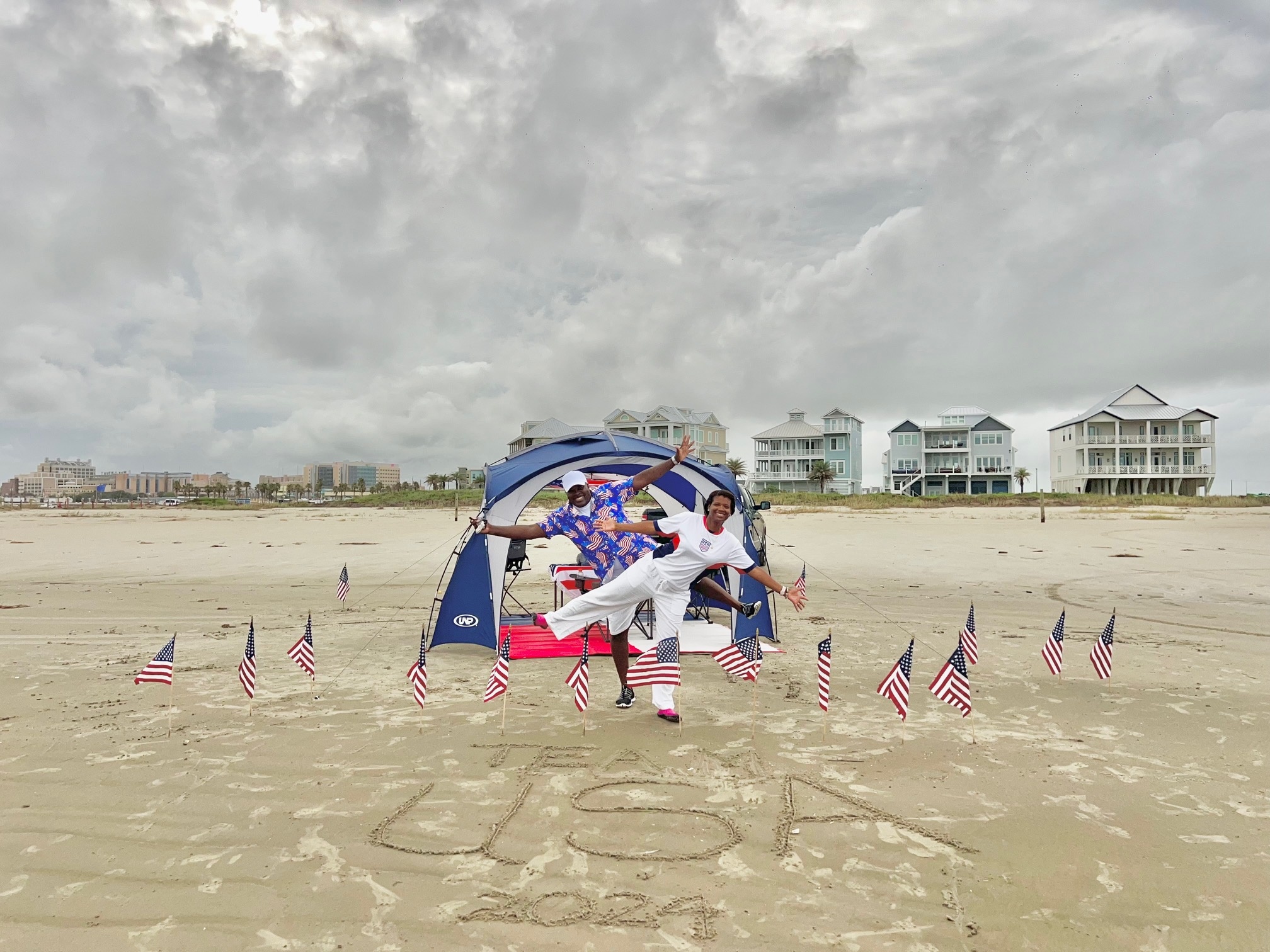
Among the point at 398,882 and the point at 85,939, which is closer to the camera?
the point at 85,939

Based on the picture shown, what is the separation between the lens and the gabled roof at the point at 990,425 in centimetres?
6312

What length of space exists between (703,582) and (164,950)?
481 centimetres

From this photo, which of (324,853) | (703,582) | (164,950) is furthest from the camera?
(703,582)

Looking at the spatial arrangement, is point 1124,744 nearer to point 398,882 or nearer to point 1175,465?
point 398,882

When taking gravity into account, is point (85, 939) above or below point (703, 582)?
below

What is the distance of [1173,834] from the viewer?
168 inches

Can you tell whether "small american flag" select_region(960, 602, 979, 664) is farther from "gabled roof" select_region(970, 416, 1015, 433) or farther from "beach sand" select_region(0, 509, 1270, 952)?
"gabled roof" select_region(970, 416, 1015, 433)

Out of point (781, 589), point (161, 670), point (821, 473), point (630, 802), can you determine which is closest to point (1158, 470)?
point (821, 473)

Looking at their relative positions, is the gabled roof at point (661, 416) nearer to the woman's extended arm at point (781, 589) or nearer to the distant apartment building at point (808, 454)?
the distant apartment building at point (808, 454)

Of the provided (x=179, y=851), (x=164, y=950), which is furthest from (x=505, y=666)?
(x=164, y=950)

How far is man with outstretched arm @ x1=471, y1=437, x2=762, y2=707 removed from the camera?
6.90 m

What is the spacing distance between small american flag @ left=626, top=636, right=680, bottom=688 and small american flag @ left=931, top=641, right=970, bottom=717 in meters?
2.17

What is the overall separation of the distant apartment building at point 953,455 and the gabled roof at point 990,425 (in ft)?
0.17

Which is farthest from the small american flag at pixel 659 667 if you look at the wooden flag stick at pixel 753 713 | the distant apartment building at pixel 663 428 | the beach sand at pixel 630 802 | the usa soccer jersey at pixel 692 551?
the distant apartment building at pixel 663 428
